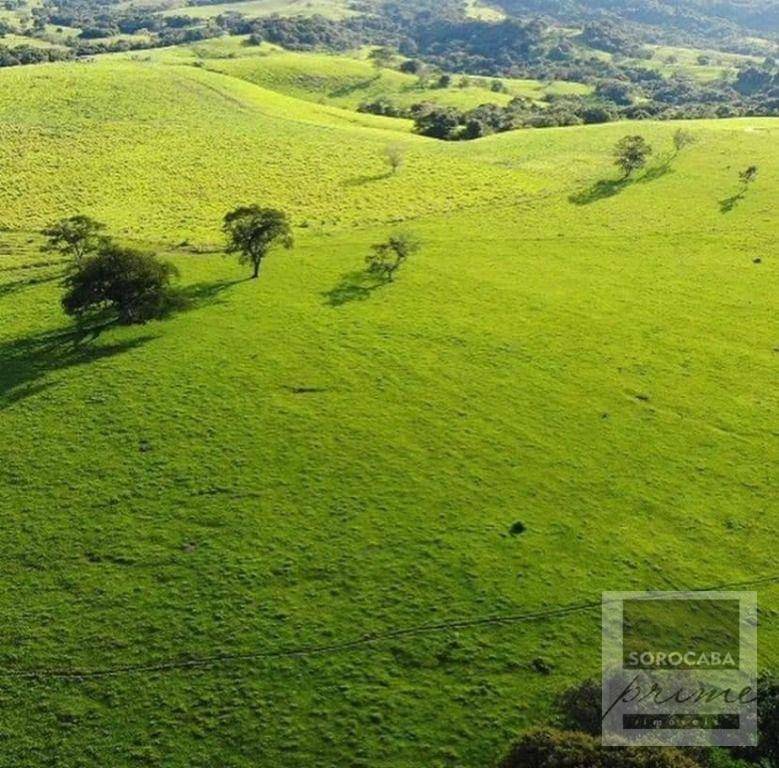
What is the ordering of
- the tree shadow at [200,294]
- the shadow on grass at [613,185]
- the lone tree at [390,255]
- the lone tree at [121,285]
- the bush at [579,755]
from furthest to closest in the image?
1. the shadow on grass at [613,185]
2. the lone tree at [390,255]
3. the tree shadow at [200,294]
4. the lone tree at [121,285]
5. the bush at [579,755]

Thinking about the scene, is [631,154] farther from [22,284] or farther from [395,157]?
[22,284]

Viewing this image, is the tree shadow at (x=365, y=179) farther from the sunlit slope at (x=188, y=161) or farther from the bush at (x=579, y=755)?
the bush at (x=579, y=755)

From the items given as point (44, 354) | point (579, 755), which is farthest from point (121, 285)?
point (579, 755)

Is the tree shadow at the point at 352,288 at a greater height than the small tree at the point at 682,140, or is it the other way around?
the small tree at the point at 682,140

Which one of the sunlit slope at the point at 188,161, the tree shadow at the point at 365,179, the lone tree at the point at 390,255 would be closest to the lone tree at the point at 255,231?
the lone tree at the point at 390,255

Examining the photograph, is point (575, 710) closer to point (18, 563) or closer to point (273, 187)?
point (18, 563)
